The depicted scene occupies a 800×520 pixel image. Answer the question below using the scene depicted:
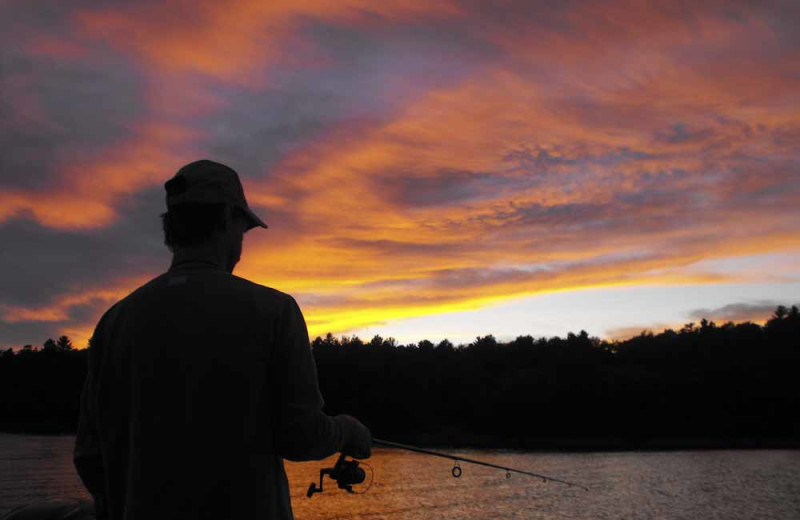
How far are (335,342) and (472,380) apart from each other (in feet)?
88.3

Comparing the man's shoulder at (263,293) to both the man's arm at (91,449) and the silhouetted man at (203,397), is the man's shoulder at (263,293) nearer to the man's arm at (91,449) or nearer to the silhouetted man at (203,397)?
the silhouetted man at (203,397)

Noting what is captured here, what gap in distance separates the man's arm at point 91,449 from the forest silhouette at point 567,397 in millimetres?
73034

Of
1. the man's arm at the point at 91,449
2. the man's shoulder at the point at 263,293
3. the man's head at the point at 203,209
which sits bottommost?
the man's arm at the point at 91,449

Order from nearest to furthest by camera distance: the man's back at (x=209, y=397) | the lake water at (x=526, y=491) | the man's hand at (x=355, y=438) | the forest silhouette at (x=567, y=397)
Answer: the man's back at (x=209, y=397), the man's hand at (x=355, y=438), the lake water at (x=526, y=491), the forest silhouette at (x=567, y=397)

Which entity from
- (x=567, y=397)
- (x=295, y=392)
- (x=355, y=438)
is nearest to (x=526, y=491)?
(x=355, y=438)

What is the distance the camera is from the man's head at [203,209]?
1.96 m

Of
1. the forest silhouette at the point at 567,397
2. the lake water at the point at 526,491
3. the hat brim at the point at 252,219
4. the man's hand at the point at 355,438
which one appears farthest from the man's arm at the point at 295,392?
the forest silhouette at the point at 567,397

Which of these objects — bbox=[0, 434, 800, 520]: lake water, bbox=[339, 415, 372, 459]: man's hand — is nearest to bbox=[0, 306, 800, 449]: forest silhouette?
bbox=[0, 434, 800, 520]: lake water

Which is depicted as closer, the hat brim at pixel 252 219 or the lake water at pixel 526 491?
the hat brim at pixel 252 219

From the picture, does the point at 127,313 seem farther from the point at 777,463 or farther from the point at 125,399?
the point at 777,463

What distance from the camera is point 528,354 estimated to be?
9725 cm

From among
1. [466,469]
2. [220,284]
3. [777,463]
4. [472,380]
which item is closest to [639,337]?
[472,380]

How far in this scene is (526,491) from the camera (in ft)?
108

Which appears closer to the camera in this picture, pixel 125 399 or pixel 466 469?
pixel 125 399
